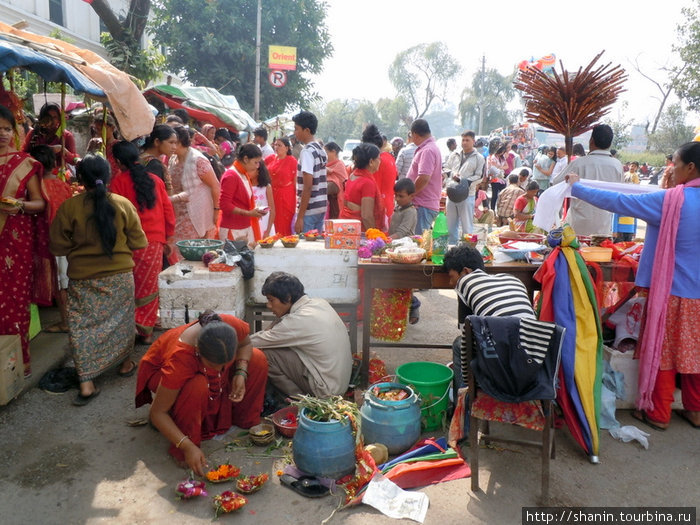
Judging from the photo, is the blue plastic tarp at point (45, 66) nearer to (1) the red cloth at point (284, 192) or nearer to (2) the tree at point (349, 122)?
(1) the red cloth at point (284, 192)

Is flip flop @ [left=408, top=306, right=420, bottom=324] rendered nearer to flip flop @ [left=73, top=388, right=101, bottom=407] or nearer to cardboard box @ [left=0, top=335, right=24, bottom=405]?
flip flop @ [left=73, top=388, right=101, bottom=407]

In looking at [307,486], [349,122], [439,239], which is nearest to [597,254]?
[439,239]

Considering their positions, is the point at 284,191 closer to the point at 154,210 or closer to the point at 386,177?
the point at 386,177

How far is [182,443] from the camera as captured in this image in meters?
3.01

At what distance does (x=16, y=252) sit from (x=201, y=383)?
75.9 inches

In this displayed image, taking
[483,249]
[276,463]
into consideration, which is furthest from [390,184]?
[276,463]

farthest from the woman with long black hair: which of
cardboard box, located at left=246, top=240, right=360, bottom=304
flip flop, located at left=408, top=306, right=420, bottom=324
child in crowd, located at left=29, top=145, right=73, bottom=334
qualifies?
flip flop, located at left=408, top=306, right=420, bottom=324

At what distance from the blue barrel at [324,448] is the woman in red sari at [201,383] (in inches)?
21.3

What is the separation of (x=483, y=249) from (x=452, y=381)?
3.59 ft

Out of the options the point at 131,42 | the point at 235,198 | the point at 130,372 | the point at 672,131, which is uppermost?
the point at 672,131

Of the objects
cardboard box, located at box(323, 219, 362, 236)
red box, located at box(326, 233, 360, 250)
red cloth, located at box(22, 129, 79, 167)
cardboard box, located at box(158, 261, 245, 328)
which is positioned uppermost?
red cloth, located at box(22, 129, 79, 167)

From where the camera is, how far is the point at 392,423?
3275 mm

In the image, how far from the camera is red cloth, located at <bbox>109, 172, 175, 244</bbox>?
434 cm

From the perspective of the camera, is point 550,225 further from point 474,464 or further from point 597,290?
point 474,464
